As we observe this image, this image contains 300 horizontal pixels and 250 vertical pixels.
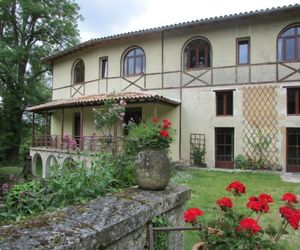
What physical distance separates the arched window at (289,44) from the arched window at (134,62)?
22.2ft

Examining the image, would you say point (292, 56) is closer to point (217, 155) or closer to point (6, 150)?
point (217, 155)

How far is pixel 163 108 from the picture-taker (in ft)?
50.6

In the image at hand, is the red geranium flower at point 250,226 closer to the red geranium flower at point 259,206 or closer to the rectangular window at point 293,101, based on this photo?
the red geranium flower at point 259,206

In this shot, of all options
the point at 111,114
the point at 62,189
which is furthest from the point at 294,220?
the point at 111,114

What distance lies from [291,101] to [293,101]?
8 cm

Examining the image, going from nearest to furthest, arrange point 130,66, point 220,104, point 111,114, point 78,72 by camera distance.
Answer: point 111,114 → point 220,104 → point 130,66 → point 78,72

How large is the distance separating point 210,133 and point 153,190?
456 inches

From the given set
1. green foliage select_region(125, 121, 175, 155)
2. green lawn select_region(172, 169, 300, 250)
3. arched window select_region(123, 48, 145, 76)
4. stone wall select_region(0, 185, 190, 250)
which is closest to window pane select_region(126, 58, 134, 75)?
arched window select_region(123, 48, 145, 76)

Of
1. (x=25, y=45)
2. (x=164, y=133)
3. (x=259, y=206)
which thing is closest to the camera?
(x=259, y=206)

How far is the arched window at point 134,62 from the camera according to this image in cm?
1625

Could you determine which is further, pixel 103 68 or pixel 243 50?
pixel 103 68

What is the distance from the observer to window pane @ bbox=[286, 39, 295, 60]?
13.0 metres

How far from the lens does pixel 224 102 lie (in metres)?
14.2

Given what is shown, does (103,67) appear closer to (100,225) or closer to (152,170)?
(152,170)
